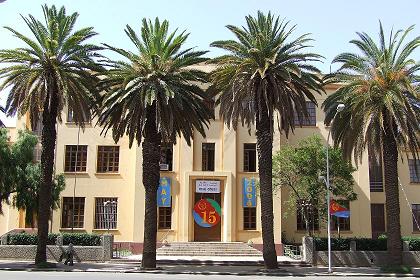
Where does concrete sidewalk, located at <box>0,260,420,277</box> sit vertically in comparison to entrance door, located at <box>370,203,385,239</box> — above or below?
below

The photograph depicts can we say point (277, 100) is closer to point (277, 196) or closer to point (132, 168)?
point (277, 196)

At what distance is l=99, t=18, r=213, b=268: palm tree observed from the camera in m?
28.5

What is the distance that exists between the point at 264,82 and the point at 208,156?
545 inches

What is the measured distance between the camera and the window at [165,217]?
40.2 metres

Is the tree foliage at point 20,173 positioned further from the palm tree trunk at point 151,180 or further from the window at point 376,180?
the window at point 376,180

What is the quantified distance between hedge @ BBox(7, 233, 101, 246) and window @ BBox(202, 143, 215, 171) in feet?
35.1

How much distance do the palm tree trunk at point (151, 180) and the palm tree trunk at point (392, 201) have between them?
13466mm

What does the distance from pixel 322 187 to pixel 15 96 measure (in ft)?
66.4

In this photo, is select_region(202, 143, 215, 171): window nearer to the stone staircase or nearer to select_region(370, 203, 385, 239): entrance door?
the stone staircase

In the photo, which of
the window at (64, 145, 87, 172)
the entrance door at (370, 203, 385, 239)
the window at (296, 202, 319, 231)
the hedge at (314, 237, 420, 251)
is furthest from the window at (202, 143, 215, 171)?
the entrance door at (370, 203, 385, 239)

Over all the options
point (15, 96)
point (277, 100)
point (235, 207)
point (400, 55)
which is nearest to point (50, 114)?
point (15, 96)

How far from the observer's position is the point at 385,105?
28.9m

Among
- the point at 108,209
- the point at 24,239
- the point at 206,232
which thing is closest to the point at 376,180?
the point at 206,232

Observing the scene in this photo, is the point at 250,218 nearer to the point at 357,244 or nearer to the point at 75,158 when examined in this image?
the point at 357,244
